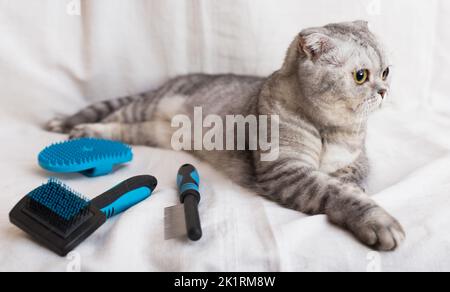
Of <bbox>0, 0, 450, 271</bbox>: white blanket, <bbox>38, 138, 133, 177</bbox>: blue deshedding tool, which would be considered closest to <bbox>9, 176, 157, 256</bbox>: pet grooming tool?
<bbox>0, 0, 450, 271</bbox>: white blanket

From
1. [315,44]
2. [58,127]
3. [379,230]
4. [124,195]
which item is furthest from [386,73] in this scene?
[58,127]

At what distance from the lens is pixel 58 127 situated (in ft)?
6.06

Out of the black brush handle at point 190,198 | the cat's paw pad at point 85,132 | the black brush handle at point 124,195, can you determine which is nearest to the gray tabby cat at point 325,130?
the black brush handle at point 190,198

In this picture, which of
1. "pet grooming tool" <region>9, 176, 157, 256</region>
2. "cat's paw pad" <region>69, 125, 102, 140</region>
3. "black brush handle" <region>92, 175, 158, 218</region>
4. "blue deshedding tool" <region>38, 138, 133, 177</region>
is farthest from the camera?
"cat's paw pad" <region>69, 125, 102, 140</region>

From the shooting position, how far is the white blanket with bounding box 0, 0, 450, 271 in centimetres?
130

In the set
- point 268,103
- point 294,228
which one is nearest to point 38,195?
point 294,228

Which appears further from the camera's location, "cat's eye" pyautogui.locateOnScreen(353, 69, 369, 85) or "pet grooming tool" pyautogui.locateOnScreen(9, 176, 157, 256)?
"cat's eye" pyautogui.locateOnScreen(353, 69, 369, 85)

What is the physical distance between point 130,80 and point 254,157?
Result: 809mm

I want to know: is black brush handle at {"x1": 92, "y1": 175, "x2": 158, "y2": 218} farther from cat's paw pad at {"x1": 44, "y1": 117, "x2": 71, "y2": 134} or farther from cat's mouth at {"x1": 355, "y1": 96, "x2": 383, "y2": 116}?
cat's paw pad at {"x1": 44, "y1": 117, "x2": 71, "y2": 134}

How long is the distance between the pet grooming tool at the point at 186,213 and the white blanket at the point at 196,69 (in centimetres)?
5

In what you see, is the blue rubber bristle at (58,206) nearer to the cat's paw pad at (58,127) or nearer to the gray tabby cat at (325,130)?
the gray tabby cat at (325,130)

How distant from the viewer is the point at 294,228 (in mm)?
1063

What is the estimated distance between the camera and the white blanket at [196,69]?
51.1 inches

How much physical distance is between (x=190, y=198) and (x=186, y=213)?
85mm
